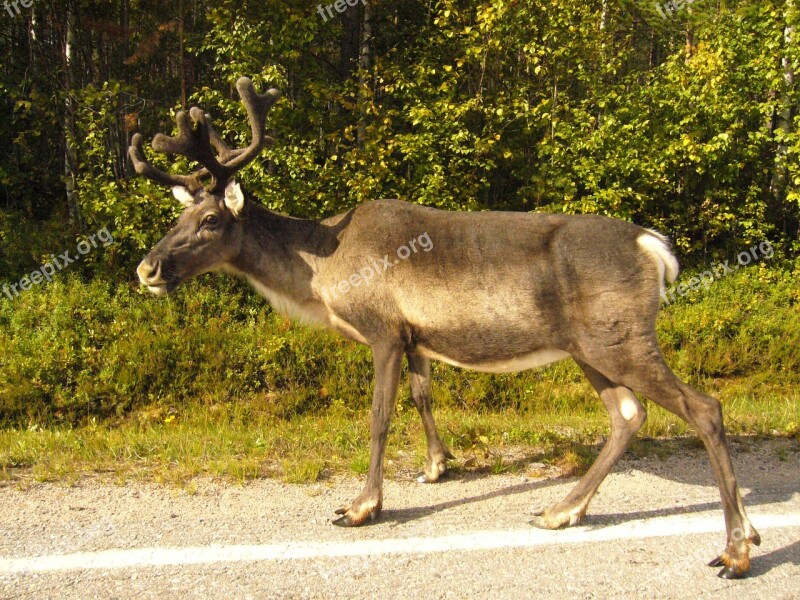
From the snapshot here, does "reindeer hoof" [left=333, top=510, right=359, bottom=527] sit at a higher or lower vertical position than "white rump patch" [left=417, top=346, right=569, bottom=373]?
lower

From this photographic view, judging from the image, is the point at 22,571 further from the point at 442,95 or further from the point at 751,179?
the point at 751,179

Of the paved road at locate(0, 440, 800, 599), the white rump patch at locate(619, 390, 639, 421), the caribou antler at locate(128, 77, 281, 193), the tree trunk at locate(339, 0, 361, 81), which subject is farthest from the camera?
the tree trunk at locate(339, 0, 361, 81)

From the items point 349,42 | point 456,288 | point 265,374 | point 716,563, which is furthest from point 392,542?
point 349,42

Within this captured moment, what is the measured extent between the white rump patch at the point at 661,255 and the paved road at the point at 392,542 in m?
1.65

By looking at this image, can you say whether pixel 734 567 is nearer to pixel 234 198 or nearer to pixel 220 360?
pixel 234 198

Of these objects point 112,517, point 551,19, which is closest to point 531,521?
point 112,517

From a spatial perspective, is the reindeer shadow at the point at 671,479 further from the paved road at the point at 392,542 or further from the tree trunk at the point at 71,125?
the tree trunk at the point at 71,125

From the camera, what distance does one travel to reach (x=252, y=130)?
6.44m

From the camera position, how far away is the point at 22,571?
435 centimetres

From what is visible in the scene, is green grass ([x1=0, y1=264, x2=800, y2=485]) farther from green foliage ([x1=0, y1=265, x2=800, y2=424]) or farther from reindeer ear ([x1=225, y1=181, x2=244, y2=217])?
reindeer ear ([x1=225, y1=181, x2=244, y2=217])

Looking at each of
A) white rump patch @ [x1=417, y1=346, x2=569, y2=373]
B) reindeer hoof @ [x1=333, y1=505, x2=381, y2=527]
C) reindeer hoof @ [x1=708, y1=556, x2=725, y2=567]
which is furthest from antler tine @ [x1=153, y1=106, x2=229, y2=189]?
reindeer hoof @ [x1=708, y1=556, x2=725, y2=567]

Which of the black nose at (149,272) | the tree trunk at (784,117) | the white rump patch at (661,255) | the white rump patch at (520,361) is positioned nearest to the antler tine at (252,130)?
the black nose at (149,272)

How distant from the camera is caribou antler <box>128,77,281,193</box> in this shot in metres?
6.23

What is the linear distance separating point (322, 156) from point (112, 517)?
8.28m
